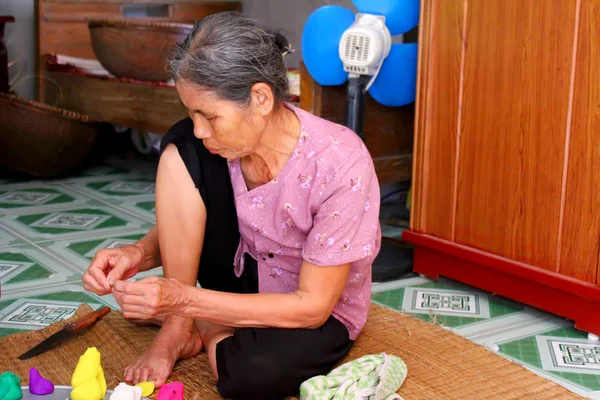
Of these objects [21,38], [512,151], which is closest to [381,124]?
[512,151]

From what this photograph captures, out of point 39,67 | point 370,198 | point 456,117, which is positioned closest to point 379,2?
point 456,117

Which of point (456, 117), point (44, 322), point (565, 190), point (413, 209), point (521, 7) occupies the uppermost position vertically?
point (521, 7)

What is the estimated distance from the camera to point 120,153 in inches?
182

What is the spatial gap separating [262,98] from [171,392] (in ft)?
1.80

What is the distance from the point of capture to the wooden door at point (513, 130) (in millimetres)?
1894

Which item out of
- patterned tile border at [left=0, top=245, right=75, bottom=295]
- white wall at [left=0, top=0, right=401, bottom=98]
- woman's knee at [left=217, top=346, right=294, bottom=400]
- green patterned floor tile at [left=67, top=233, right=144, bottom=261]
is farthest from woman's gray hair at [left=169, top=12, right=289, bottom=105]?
white wall at [left=0, top=0, right=401, bottom=98]

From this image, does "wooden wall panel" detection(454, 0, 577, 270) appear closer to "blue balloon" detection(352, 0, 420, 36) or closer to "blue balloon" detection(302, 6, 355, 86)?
"blue balloon" detection(352, 0, 420, 36)

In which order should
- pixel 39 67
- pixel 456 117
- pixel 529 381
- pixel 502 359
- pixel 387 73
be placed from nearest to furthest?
pixel 529 381, pixel 502 359, pixel 456 117, pixel 387 73, pixel 39 67

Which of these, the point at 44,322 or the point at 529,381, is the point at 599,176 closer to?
the point at 529,381

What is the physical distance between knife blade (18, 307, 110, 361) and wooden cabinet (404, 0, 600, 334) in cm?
98

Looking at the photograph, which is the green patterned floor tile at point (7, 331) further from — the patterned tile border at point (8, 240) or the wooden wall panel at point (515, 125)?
the wooden wall panel at point (515, 125)

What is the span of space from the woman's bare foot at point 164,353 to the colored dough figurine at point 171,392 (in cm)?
15

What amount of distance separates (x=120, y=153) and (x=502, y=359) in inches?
129

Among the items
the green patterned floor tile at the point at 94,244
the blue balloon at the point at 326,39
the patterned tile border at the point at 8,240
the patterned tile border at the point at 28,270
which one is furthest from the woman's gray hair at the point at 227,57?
the patterned tile border at the point at 8,240
